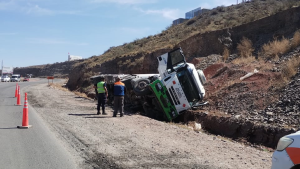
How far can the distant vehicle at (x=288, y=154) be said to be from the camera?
14.2ft

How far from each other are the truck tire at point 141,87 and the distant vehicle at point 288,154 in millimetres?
10864

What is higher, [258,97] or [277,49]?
[277,49]

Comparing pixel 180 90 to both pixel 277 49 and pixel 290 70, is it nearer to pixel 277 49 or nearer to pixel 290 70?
pixel 290 70

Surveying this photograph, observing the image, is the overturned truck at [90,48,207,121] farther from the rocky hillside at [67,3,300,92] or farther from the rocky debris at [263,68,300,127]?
the rocky hillside at [67,3,300,92]

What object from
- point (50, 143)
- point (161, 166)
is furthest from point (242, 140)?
point (50, 143)

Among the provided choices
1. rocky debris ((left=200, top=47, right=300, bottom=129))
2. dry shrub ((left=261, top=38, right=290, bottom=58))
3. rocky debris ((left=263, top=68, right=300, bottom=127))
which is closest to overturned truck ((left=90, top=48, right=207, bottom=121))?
rocky debris ((left=200, top=47, right=300, bottom=129))

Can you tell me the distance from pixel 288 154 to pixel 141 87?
11.6 metres

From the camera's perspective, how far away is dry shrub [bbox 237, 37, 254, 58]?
69.3 feet

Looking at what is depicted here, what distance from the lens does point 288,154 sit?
4449 mm

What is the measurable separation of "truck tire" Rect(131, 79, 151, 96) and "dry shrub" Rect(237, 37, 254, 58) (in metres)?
8.26

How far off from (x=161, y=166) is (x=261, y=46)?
17.2m

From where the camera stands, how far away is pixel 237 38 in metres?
25.0

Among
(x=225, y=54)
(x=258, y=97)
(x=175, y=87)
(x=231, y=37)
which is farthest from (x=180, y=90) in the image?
(x=231, y=37)

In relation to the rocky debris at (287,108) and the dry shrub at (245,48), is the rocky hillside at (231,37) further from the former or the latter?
the rocky debris at (287,108)
